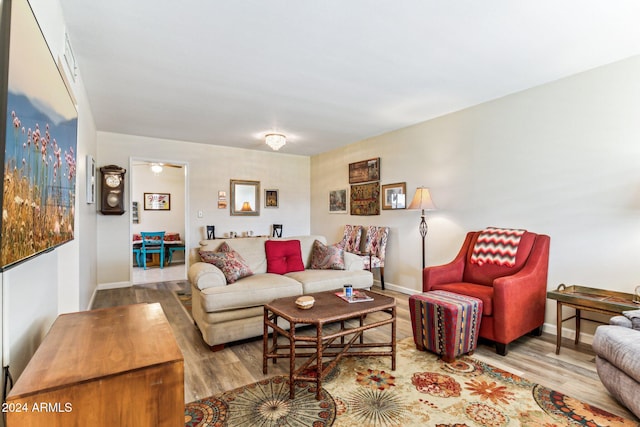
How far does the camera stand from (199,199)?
19.0ft

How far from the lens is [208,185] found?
19.3ft

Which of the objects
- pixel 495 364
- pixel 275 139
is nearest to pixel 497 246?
pixel 495 364

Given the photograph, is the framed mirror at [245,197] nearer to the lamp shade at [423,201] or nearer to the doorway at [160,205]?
the doorway at [160,205]

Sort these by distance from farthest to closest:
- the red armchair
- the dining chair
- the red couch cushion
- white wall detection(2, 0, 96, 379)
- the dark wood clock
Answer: the dining chair < the dark wood clock < the red couch cushion < the red armchair < white wall detection(2, 0, 96, 379)

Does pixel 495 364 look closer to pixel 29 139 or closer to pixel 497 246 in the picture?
pixel 497 246

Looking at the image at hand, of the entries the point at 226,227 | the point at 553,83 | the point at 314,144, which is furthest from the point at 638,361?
the point at 226,227

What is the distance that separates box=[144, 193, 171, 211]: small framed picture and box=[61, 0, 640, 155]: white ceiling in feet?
13.0

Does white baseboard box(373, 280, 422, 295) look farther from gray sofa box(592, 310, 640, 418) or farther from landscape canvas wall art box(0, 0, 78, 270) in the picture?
landscape canvas wall art box(0, 0, 78, 270)

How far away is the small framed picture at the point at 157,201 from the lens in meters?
7.69

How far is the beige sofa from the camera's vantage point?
2.74 metres

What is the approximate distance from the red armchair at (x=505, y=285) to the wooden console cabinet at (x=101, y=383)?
250 cm

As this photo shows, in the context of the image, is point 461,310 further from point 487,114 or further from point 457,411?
point 487,114

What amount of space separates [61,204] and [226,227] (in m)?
4.53

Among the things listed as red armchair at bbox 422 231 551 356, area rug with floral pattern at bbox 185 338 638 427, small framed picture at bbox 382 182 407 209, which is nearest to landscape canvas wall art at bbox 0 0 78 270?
area rug with floral pattern at bbox 185 338 638 427
